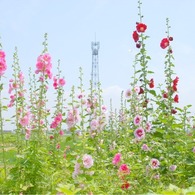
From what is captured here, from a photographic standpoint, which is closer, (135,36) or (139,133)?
(139,133)

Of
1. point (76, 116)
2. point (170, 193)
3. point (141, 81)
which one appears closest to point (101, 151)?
point (76, 116)

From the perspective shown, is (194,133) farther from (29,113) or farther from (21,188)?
(21,188)

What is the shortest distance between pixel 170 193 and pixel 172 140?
4551mm

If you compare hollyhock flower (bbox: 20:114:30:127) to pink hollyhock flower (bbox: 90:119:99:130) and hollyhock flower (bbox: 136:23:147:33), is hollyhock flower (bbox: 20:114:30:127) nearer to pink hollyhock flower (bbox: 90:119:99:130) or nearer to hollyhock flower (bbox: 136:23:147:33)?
pink hollyhock flower (bbox: 90:119:99:130)

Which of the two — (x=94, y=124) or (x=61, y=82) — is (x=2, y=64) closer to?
(x=94, y=124)

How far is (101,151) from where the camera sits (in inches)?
254

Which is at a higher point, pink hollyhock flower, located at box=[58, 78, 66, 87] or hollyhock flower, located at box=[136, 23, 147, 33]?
hollyhock flower, located at box=[136, 23, 147, 33]

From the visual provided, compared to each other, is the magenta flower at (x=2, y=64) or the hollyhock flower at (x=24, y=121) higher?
the magenta flower at (x=2, y=64)

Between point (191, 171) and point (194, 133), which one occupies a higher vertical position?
point (194, 133)

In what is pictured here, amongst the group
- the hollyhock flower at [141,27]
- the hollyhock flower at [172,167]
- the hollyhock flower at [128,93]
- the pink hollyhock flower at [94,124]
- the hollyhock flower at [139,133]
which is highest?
the hollyhock flower at [141,27]

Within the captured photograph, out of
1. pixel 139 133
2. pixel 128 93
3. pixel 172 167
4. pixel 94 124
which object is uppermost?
pixel 128 93

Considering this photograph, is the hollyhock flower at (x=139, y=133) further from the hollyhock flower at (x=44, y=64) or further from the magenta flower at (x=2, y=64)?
the magenta flower at (x=2, y=64)

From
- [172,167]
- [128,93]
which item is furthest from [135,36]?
[172,167]

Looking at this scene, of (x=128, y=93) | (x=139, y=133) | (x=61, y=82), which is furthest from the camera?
(x=61, y=82)
